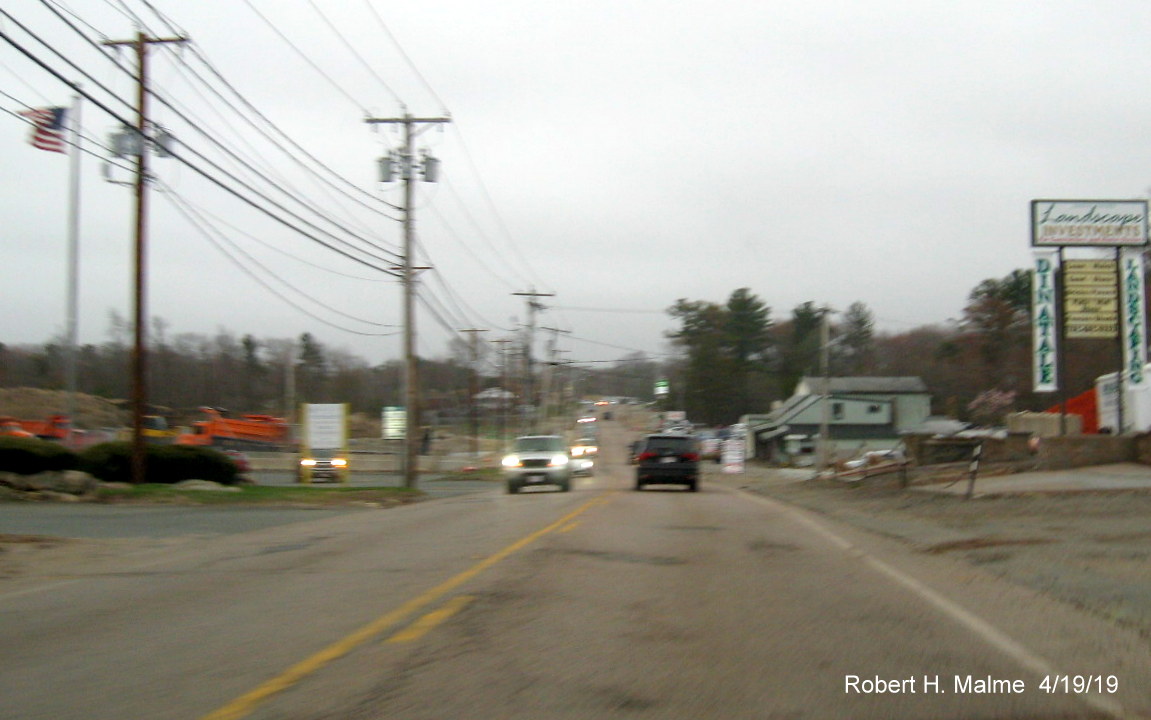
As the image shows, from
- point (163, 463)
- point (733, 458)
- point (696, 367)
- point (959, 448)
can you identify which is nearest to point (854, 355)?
point (696, 367)

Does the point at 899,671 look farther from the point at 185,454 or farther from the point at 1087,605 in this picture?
the point at 185,454

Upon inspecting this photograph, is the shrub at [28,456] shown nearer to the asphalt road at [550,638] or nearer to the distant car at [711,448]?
the asphalt road at [550,638]

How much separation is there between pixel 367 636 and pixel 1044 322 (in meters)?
30.3

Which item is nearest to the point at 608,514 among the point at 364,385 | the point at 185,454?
the point at 185,454

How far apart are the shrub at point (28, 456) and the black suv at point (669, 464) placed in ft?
51.9

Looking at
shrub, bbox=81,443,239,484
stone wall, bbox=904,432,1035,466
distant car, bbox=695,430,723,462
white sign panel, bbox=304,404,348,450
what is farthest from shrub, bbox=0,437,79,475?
distant car, bbox=695,430,723,462

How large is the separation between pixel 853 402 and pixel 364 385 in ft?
160

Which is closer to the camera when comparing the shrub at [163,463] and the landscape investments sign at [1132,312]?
the shrub at [163,463]

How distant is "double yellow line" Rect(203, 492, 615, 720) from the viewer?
19.9ft

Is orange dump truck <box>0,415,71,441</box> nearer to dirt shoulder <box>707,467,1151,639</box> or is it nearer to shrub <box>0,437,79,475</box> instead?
shrub <box>0,437,79,475</box>

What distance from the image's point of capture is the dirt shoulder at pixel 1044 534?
1025 centimetres

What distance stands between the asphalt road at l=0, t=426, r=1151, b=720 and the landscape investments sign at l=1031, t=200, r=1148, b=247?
2213 centimetres

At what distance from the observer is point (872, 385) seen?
74.8 metres


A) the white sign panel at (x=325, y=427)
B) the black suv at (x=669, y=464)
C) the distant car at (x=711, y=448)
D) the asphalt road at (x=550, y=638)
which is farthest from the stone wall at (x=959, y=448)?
the distant car at (x=711, y=448)
